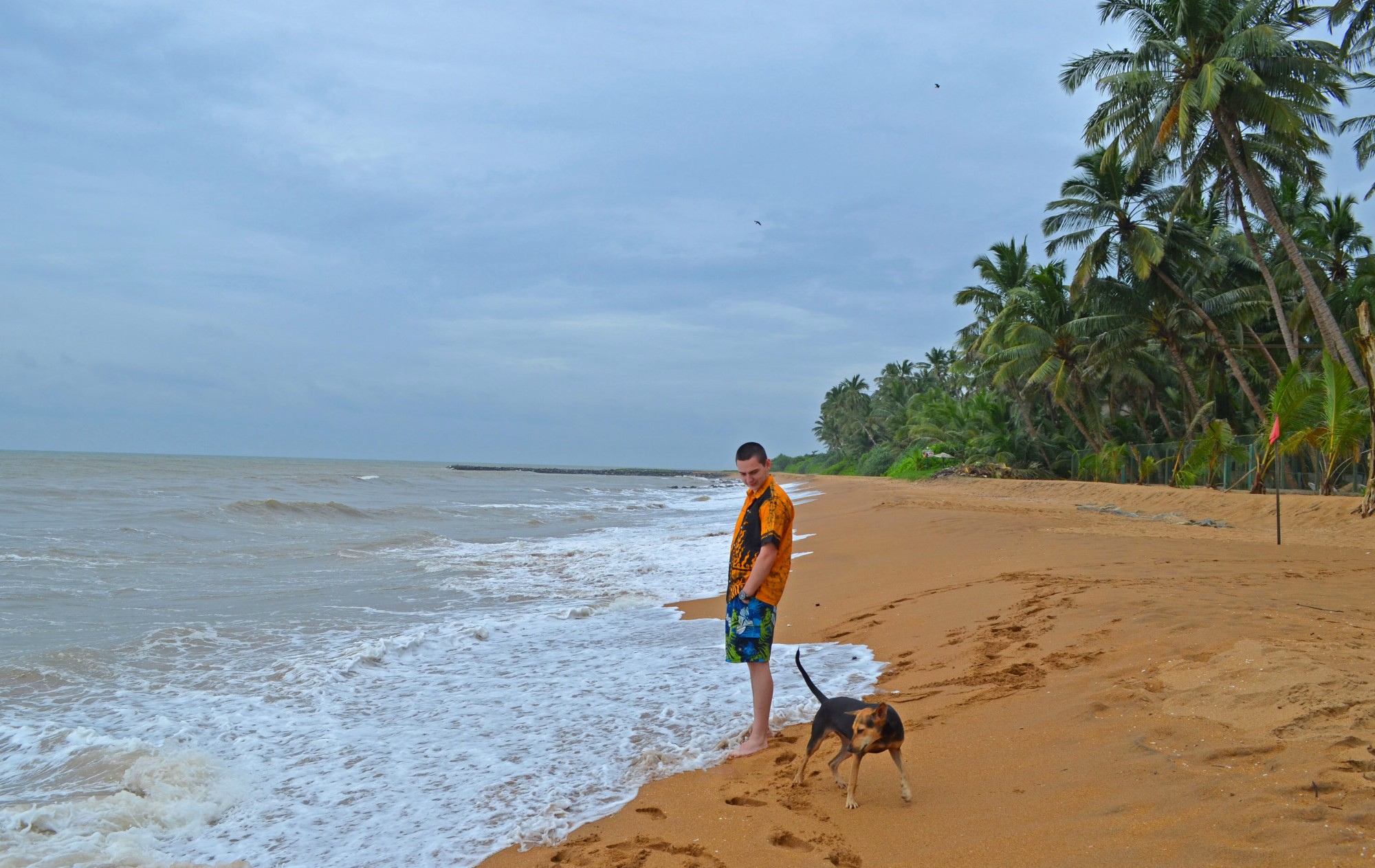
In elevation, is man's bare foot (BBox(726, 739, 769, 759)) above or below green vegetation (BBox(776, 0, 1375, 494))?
below

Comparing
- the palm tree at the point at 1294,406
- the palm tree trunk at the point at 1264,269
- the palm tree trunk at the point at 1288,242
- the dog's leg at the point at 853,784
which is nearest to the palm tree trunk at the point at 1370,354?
the palm tree at the point at 1294,406

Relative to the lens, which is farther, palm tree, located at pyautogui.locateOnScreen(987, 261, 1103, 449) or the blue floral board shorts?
palm tree, located at pyautogui.locateOnScreen(987, 261, 1103, 449)

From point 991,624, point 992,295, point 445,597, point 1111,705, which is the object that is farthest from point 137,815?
point 992,295

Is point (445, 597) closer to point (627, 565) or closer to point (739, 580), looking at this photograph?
point (627, 565)

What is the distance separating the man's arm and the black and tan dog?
2.57 ft

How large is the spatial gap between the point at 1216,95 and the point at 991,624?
54.5ft

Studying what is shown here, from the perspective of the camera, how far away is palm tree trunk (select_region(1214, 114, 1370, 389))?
55.9ft

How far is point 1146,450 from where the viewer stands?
1026 inches

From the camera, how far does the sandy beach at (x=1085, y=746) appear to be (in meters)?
2.74

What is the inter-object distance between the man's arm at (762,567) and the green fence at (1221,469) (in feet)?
38.4

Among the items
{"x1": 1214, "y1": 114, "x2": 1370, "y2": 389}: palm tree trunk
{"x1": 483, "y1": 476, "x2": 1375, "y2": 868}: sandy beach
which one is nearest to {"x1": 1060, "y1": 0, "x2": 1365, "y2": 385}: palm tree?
{"x1": 1214, "y1": 114, "x2": 1370, "y2": 389}: palm tree trunk

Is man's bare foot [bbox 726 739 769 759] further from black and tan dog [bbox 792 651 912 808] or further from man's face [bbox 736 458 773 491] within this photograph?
man's face [bbox 736 458 773 491]

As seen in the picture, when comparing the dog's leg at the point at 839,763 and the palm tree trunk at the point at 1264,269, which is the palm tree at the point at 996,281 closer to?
the palm tree trunk at the point at 1264,269

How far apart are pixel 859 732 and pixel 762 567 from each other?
1089 millimetres
